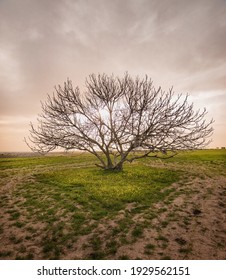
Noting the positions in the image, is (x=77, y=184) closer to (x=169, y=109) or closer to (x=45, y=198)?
(x=45, y=198)

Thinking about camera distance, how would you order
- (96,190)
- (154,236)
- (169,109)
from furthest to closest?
(169,109), (96,190), (154,236)

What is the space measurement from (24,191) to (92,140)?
302 inches

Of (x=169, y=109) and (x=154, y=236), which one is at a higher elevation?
(x=169, y=109)

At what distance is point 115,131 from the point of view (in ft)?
60.2

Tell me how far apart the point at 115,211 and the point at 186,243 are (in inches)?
147

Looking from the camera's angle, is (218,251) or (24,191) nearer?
(218,251)

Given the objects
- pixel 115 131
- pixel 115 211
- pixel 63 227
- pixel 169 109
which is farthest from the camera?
pixel 115 131

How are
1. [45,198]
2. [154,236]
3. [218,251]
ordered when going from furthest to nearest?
[45,198]
[154,236]
[218,251]

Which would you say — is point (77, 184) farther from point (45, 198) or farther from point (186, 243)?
point (186, 243)

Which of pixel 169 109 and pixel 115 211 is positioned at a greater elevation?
pixel 169 109
